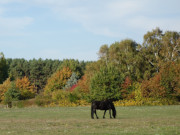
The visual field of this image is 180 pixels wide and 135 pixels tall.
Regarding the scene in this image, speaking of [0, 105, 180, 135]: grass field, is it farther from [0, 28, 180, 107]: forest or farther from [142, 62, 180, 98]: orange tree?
[0, 28, 180, 107]: forest

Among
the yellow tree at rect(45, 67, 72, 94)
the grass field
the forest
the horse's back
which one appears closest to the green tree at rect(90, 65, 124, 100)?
the forest

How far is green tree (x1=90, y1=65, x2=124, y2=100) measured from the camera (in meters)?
65.4

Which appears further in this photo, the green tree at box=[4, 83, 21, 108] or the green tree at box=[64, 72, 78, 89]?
the green tree at box=[64, 72, 78, 89]

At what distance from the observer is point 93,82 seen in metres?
67.1

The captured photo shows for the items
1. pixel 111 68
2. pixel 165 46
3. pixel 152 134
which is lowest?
pixel 152 134

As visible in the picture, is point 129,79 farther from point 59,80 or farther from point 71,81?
point 59,80

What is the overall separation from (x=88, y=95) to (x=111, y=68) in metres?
7.22

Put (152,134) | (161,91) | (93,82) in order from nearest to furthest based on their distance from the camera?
(152,134), (161,91), (93,82)

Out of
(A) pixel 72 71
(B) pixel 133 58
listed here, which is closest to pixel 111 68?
(B) pixel 133 58

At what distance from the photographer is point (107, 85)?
66688mm

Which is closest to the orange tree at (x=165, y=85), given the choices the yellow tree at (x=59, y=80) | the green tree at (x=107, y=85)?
the green tree at (x=107, y=85)

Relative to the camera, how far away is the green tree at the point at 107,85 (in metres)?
65.4

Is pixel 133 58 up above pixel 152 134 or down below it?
above

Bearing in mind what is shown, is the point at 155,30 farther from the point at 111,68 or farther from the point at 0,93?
the point at 0,93
